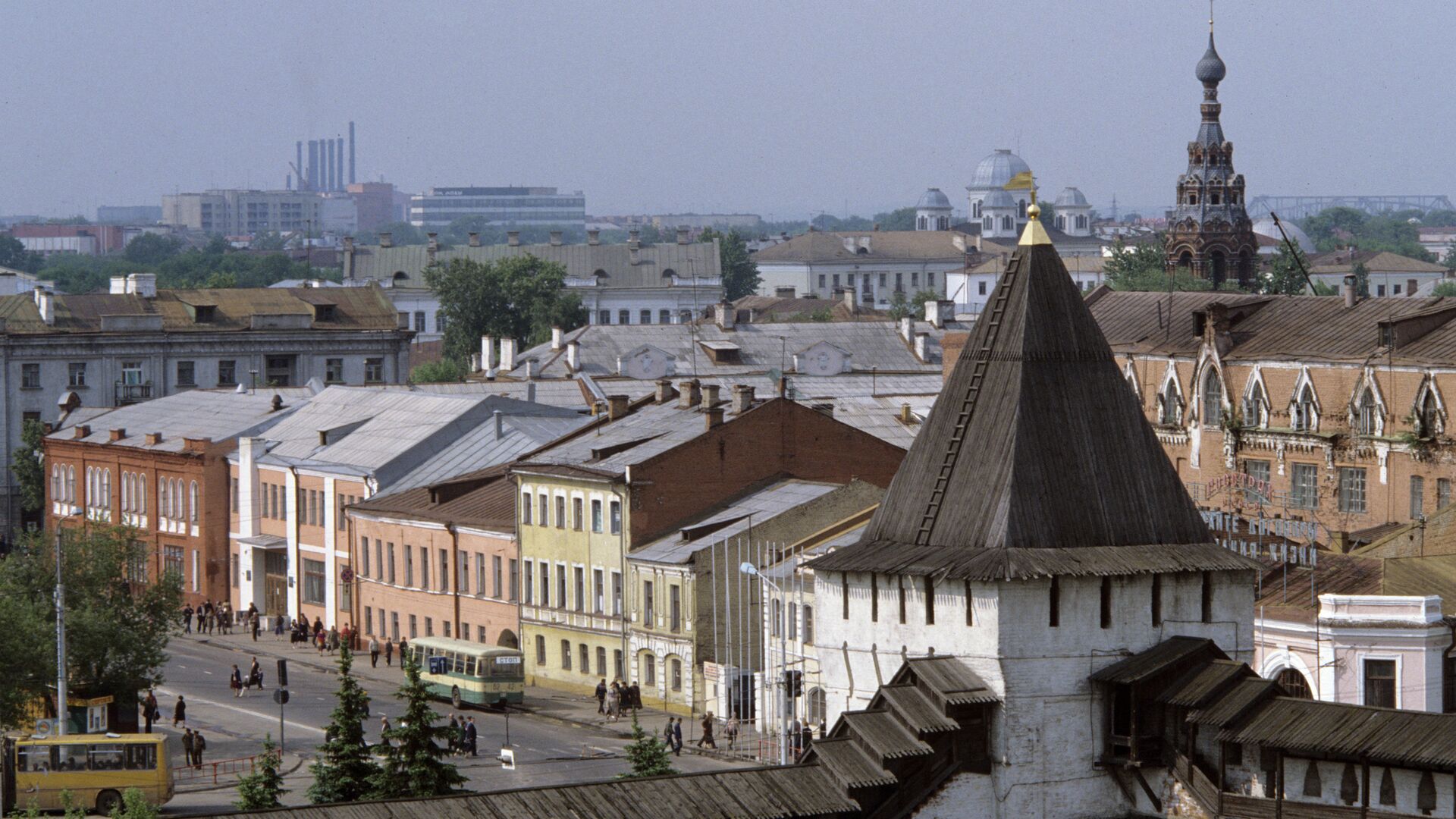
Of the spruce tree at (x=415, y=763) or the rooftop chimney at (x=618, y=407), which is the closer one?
the spruce tree at (x=415, y=763)

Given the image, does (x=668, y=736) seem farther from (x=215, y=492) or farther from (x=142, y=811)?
(x=215, y=492)

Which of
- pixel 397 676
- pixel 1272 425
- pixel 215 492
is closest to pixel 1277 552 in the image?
pixel 1272 425

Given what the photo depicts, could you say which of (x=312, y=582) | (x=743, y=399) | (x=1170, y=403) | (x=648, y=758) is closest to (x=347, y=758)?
(x=648, y=758)

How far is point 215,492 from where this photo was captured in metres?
105

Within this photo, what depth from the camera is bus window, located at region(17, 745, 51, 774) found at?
60188mm

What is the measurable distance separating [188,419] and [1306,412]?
4610 centimetres

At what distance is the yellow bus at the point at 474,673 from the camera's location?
7612cm

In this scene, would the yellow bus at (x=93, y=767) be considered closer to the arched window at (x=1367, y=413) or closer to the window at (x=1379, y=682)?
the window at (x=1379, y=682)

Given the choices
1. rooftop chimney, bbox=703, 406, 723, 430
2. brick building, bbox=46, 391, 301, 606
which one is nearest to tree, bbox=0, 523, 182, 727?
rooftop chimney, bbox=703, 406, 723, 430

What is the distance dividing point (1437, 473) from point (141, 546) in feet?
123

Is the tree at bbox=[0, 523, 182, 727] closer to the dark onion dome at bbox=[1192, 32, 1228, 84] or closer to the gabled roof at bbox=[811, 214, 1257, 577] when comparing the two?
the gabled roof at bbox=[811, 214, 1257, 577]

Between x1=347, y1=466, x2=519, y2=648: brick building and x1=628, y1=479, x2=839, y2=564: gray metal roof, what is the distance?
24.4ft

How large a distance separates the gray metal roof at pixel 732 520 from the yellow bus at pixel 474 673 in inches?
178

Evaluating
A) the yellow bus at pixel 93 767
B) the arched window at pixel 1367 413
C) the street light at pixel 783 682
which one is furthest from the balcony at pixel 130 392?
the yellow bus at pixel 93 767
